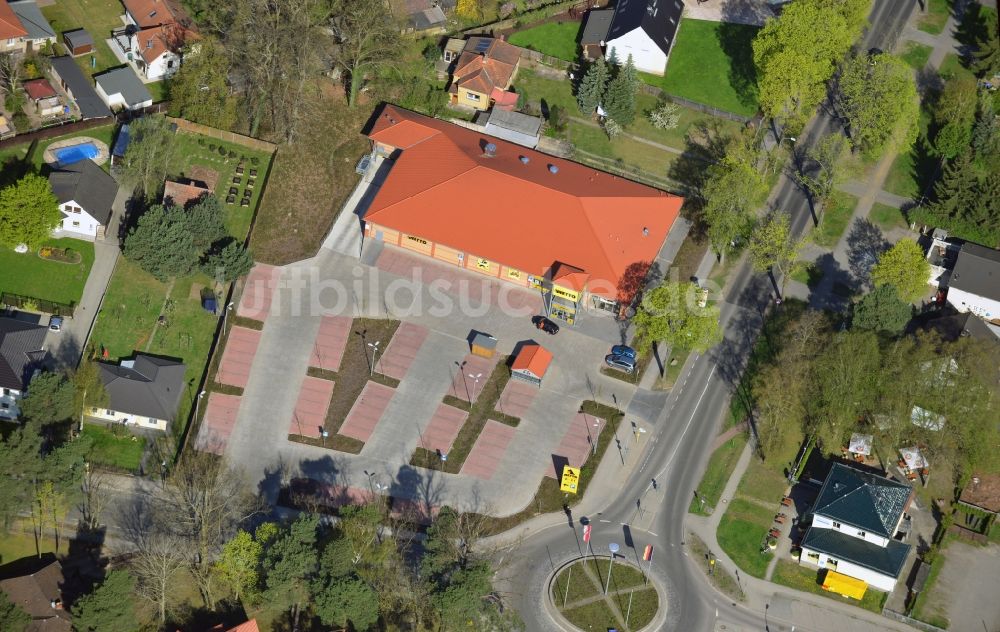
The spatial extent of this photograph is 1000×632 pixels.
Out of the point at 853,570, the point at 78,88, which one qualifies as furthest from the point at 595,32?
the point at 853,570

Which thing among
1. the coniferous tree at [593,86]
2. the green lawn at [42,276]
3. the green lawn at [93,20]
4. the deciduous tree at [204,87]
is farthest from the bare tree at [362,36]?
the green lawn at [42,276]

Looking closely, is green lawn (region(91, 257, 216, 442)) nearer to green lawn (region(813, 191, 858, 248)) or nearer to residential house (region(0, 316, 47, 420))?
residential house (region(0, 316, 47, 420))

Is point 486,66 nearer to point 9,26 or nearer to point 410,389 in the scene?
point 410,389

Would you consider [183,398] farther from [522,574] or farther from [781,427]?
[781,427]

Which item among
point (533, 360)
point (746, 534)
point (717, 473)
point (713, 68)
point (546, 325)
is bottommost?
point (746, 534)

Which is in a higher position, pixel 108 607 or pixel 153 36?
pixel 153 36

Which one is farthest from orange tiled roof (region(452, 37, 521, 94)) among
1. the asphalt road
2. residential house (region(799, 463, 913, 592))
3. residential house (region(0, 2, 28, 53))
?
residential house (region(799, 463, 913, 592))
